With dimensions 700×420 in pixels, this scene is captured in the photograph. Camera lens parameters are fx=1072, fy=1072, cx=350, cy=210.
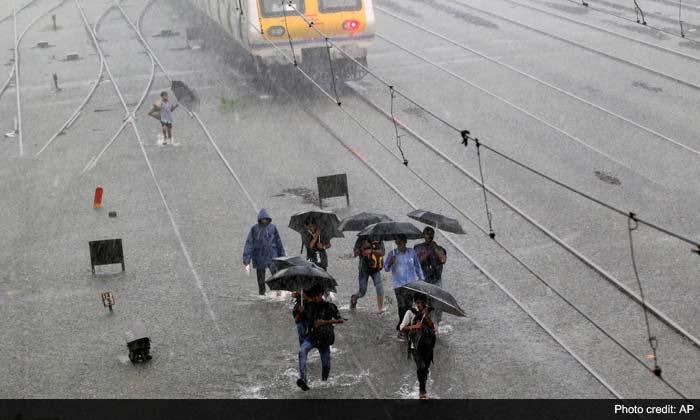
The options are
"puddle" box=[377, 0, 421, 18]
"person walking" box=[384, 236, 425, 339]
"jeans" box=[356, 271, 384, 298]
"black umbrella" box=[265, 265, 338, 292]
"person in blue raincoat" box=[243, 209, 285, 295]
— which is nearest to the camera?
"black umbrella" box=[265, 265, 338, 292]

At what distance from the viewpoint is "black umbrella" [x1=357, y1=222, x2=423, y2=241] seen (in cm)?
1262

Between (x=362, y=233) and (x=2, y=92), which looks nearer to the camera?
(x=362, y=233)

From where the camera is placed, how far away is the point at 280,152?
22375mm

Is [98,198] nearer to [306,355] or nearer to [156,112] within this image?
[156,112]

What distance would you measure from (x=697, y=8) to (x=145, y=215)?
75.9ft

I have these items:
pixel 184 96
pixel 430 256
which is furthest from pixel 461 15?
pixel 430 256

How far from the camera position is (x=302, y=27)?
2636 cm

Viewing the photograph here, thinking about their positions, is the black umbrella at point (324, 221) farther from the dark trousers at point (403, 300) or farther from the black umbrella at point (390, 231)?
the dark trousers at point (403, 300)

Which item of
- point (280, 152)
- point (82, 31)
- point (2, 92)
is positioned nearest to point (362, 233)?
point (280, 152)

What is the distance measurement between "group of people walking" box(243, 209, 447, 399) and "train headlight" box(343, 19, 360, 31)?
43.5 ft

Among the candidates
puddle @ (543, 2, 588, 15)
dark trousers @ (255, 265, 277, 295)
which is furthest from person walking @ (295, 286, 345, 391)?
puddle @ (543, 2, 588, 15)

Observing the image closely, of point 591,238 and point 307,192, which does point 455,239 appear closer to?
point 591,238

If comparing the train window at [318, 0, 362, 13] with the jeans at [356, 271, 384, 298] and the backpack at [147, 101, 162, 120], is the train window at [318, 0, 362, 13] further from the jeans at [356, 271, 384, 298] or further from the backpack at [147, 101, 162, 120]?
the jeans at [356, 271, 384, 298]

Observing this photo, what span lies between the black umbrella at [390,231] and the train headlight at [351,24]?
1435cm
